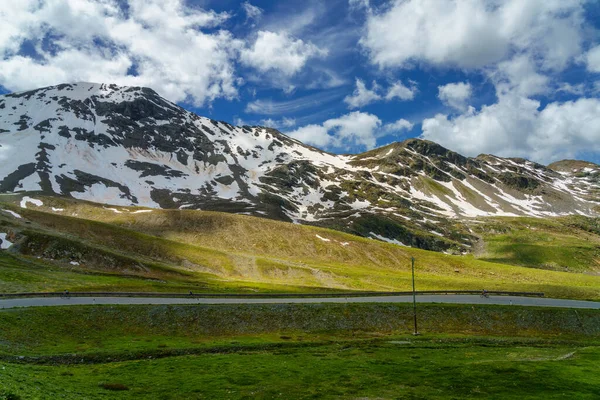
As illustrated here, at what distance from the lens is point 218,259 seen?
13025 cm

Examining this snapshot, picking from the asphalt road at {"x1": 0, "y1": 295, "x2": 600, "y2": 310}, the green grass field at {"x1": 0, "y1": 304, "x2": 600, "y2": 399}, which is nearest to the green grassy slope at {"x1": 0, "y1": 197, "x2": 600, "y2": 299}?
the asphalt road at {"x1": 0, "y1": 295, "x2": 600, "y2": 310}

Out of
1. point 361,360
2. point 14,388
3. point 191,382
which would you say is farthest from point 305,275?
point 14,388

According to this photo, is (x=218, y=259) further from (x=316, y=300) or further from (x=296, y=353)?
(x=296, y=353)

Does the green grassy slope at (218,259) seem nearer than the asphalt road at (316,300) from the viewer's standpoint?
No

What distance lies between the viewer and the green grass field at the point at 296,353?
28750 millimetres

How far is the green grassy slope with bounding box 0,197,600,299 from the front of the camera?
9288 centimetres

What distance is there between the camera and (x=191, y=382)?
1195 inches

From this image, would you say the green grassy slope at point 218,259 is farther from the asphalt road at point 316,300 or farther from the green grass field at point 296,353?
the green grass field at point 296,353

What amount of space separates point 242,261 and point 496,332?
293ft

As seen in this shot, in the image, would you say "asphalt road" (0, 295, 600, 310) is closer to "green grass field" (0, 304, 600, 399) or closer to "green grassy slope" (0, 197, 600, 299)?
"green grass field" (0, 304, 600, 399)

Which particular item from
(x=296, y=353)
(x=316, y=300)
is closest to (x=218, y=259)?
(x=316, y=300)

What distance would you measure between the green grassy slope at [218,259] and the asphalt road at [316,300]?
11.7m

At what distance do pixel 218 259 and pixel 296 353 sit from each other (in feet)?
302

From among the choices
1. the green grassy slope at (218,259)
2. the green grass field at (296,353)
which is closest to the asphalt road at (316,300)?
the green grass field at (296,353)
